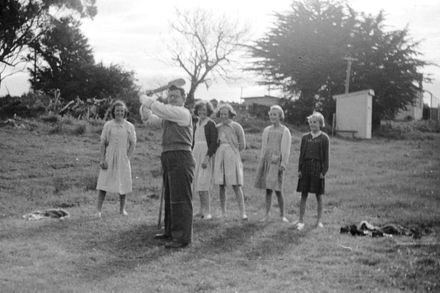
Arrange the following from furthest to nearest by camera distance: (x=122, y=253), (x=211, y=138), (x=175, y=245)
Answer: (x=211, y=138)
(x=175, y=245)
(x=122, y=253)

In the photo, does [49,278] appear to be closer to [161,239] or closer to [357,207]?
[161,239]

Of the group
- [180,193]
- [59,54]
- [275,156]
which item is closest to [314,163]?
[275,156]

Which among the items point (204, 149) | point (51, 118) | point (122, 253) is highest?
point (51, 118)

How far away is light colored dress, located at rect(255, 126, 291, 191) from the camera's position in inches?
412

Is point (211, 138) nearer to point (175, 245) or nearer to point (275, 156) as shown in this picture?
point (275, 156)

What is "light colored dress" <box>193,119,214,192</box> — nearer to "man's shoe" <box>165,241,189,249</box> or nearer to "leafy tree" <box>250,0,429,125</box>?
"man's shoe" <box>165,241,189,249</box>

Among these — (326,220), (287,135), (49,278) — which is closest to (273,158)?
(287,135)

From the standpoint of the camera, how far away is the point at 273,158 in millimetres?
10570

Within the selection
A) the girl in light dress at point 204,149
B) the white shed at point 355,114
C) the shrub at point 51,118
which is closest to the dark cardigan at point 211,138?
the girl in light dress at point 204,149

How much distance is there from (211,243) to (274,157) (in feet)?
8.36

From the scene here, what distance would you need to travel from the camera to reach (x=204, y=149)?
10.8 meters

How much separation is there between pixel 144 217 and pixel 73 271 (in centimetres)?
377

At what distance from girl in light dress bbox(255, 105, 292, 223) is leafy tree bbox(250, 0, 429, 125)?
26.3m

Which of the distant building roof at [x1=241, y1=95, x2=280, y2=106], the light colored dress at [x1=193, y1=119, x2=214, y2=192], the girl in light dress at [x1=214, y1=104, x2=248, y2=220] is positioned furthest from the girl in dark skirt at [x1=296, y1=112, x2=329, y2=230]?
the distant building roof at [x1=241, y1=95, x2=280, y2=106]
